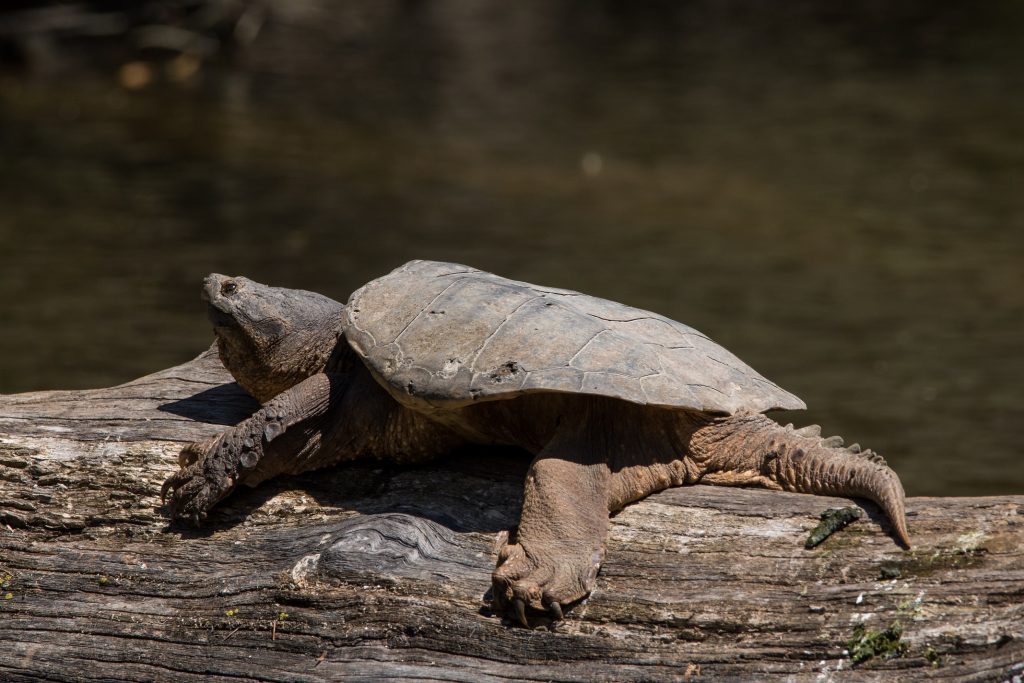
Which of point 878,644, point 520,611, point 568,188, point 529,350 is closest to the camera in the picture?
point 878,644

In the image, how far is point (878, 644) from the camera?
2.77 meters

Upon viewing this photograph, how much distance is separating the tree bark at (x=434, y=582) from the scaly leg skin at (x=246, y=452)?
0.11 meters

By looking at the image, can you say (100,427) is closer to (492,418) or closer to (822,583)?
(492,418)

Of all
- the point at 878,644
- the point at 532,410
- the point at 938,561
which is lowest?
the point at 878,644

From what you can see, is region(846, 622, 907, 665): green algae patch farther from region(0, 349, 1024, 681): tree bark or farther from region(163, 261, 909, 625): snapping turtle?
region(163, 261, 909, 625): snapping turtle

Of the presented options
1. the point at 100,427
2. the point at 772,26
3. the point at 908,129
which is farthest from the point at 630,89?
the point at 100,427

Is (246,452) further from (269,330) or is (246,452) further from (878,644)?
(878,644)

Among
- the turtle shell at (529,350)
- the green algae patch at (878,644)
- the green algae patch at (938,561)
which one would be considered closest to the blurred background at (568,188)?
the turtle shell at (529,350)

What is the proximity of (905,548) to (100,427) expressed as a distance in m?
2.53

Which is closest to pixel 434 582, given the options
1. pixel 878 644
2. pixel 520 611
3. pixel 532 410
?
pixel 520 611

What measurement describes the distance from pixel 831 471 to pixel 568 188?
10.4 m

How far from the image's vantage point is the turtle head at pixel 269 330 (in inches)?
146

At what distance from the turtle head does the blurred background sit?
4.39 meters

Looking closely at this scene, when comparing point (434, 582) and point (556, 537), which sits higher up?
point (556, 537)
